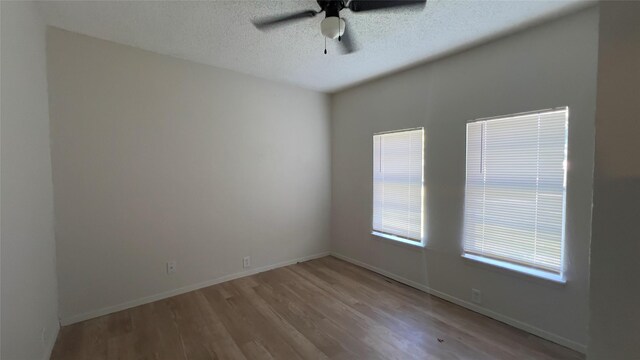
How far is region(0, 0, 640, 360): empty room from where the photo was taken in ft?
6.43

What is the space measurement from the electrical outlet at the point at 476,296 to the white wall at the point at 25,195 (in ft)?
11.4

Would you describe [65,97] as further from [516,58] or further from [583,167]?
[583,167]

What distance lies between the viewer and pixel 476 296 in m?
2.60

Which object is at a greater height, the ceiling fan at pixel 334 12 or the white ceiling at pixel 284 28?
the white ceiling at pixel 284 28

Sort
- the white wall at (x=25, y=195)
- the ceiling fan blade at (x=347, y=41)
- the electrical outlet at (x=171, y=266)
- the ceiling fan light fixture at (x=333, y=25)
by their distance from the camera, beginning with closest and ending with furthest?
the white wall at (x=25, y=195)
the ceiling fan light fixture at (x=333, y=25)
the ceiling fan blade at (x=347, y=41)
the electrical outlet at (x=171, y=266)

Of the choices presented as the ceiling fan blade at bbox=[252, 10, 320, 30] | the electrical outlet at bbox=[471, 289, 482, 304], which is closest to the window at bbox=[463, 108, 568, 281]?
the electrical outlet at bbox=[471, 289, 482, 304]

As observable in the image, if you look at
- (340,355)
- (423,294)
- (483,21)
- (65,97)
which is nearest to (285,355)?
(340,355)

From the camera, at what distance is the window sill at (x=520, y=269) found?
212 cm

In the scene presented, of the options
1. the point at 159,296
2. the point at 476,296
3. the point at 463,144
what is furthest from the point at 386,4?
the point at 159,296

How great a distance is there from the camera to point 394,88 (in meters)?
3.36

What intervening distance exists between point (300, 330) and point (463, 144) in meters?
2.46

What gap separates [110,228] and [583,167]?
13.9 ft

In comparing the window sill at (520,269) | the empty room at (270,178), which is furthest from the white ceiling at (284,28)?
the window sill at (520,269)

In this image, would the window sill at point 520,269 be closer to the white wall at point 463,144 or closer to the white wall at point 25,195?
the white wall at point 463,144
